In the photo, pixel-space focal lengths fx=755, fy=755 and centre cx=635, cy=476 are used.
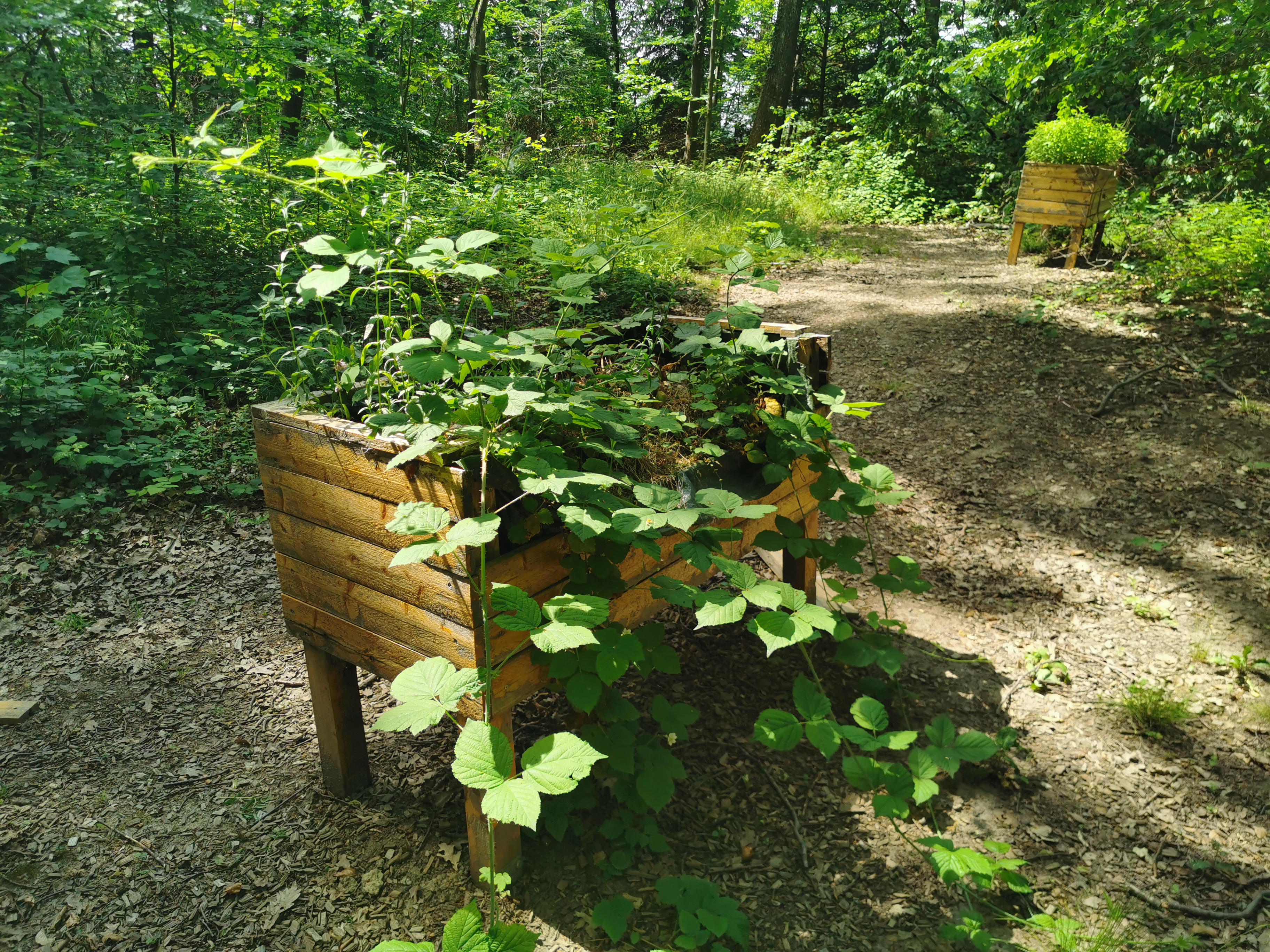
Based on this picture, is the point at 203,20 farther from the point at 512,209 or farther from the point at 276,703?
the point at 276,703

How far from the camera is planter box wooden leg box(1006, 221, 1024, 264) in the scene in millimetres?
6621

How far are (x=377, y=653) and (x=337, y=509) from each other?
328 millimetres

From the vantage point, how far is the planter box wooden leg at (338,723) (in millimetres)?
1882

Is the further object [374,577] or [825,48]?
[825,48]

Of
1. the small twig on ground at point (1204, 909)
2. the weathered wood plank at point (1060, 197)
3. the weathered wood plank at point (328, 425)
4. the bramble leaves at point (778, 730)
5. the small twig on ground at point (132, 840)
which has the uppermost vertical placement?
the weathered wood plank at point (1060, 197)

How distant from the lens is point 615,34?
19406 mm

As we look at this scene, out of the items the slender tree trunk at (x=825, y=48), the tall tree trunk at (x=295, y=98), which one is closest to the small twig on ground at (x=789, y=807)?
the tall tree trunk at (x=295, y=98)

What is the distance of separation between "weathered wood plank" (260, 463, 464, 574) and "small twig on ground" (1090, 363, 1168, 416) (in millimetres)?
3936

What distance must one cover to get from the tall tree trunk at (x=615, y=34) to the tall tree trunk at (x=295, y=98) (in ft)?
37.9

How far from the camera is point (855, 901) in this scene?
1807mm

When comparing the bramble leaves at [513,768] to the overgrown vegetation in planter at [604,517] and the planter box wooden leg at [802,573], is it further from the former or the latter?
the planter box wooden leg at [802,573]

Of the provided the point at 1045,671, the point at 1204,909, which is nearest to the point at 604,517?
the point at 1204,909

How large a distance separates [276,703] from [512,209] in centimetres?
432

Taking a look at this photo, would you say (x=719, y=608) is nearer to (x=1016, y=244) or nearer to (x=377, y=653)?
(x=377, y=653)
